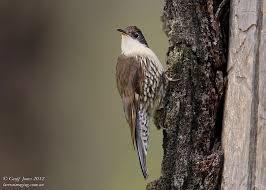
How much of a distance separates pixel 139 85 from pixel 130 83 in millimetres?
98

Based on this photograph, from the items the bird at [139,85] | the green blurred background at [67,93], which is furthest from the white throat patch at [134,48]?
the green blurred background at [67,93]

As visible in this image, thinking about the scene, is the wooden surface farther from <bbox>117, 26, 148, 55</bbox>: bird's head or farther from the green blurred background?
the green blurred background

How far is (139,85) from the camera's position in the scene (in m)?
7.24

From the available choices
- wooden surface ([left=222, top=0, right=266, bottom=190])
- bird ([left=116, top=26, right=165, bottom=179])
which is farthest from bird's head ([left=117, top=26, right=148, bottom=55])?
wooden surface ([left=222, top=0, right=266, bottom=190])

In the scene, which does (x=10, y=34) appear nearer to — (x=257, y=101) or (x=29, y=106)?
(x=29, y=106)

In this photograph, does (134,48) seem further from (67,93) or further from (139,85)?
(67,93)

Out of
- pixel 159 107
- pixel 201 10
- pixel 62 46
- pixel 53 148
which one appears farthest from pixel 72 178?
pixel 201 10

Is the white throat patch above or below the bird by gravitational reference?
above

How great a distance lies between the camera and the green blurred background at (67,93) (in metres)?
9.30

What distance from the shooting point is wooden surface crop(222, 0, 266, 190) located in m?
5.66

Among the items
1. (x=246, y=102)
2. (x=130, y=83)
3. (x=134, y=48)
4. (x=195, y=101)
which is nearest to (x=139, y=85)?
(x=130, y=83)

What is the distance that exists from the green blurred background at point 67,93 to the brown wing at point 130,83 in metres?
1.68

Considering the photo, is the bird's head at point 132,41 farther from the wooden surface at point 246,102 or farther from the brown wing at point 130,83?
the wooden surface at point 246,102

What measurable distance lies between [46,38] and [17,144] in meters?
1.22
